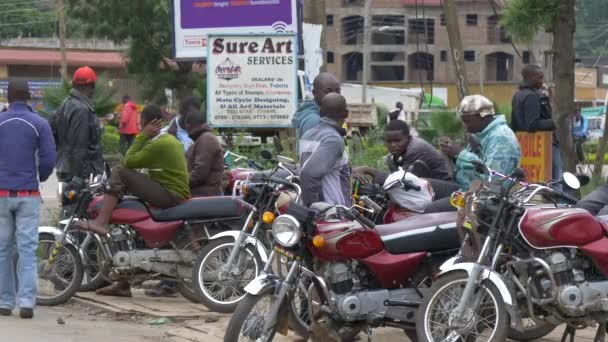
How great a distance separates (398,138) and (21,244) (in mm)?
3147

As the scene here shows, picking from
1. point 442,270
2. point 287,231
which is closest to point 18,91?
point 287,231

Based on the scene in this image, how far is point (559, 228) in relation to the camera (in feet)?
24.2

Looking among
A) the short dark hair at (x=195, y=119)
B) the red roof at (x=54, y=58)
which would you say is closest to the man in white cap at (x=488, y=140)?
the short dark hair at (x=195, y=119)

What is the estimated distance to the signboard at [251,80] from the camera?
14.8 m

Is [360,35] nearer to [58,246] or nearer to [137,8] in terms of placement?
[137,8]

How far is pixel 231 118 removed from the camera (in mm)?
15195

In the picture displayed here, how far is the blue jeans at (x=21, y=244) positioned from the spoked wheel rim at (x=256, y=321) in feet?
9.02

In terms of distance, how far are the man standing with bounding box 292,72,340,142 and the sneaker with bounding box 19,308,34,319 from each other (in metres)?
2.58

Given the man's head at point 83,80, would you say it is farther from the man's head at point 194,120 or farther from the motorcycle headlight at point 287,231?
the motorcycle headlight at point 287,231

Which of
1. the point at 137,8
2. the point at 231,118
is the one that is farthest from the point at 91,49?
the point at 231,118

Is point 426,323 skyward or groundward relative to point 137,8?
groundward

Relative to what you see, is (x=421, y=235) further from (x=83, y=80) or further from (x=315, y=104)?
(x=83, y=80)

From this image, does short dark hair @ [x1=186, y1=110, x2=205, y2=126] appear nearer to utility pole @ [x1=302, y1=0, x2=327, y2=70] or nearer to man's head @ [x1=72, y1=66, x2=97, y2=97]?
man's head @ [x1=72, y1=66, x2=97, y2=97]

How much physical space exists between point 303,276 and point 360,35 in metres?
61.9
